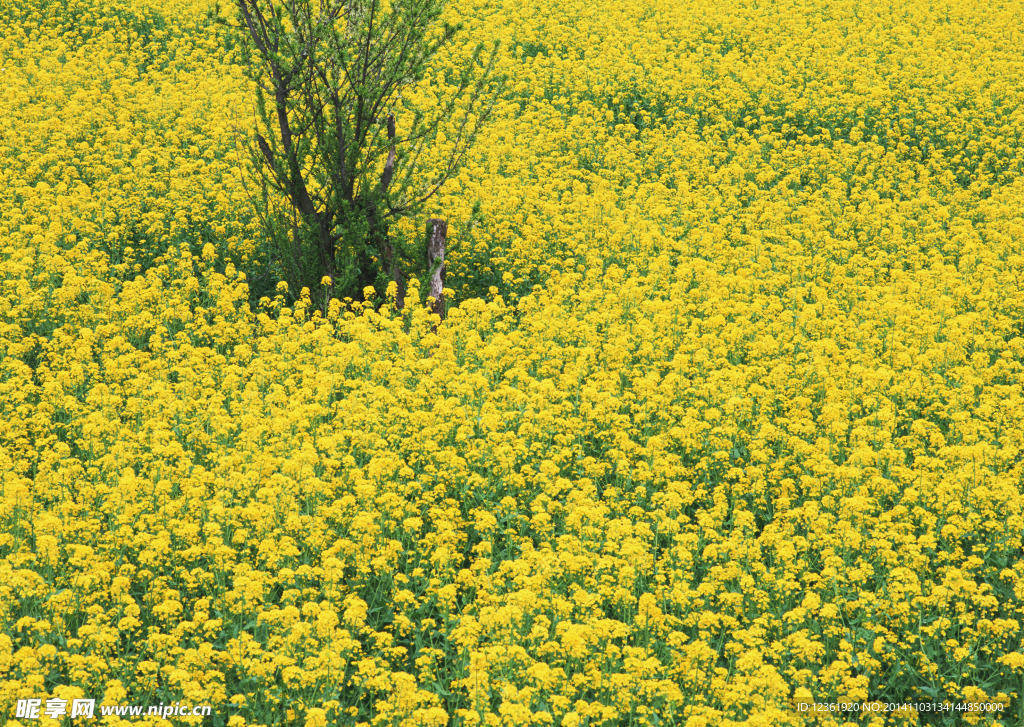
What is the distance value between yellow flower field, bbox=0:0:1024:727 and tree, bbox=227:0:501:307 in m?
0.84

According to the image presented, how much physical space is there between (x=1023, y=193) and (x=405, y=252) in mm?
10049

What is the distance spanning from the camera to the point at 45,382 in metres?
10.5

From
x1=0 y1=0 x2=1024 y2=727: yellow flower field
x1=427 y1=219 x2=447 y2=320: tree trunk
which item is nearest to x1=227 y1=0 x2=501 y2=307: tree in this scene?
x1=427 y1=219 x2=447 y2=320: tree trunk

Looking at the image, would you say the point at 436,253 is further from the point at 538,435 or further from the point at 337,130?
the point at 538,435

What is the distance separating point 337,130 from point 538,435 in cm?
529

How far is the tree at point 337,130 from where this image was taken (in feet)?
39.5

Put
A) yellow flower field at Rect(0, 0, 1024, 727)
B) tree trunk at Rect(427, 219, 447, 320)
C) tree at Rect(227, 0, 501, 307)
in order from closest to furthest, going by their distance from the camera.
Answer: yellow flower field at Rect(0, 0, 1024, 727) → tree at Rect(227, 0, 501, 307) → tree trunk at Rect(427, 219, 447, 320)

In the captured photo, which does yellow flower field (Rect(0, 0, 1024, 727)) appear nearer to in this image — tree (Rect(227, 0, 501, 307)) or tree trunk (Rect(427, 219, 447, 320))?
tree trunk (Rect(427, 219, 447, 320))

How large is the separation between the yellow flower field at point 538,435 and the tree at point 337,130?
0.84m

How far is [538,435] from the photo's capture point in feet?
30.8

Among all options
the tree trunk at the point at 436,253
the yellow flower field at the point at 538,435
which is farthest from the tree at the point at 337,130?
the yellow flower field at the point at 538,435

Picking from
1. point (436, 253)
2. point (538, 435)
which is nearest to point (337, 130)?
point (436, 253)

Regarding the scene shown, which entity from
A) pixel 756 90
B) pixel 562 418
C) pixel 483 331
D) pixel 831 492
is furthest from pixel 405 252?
pixel 756 90

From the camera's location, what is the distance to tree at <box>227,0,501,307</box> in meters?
12.1
